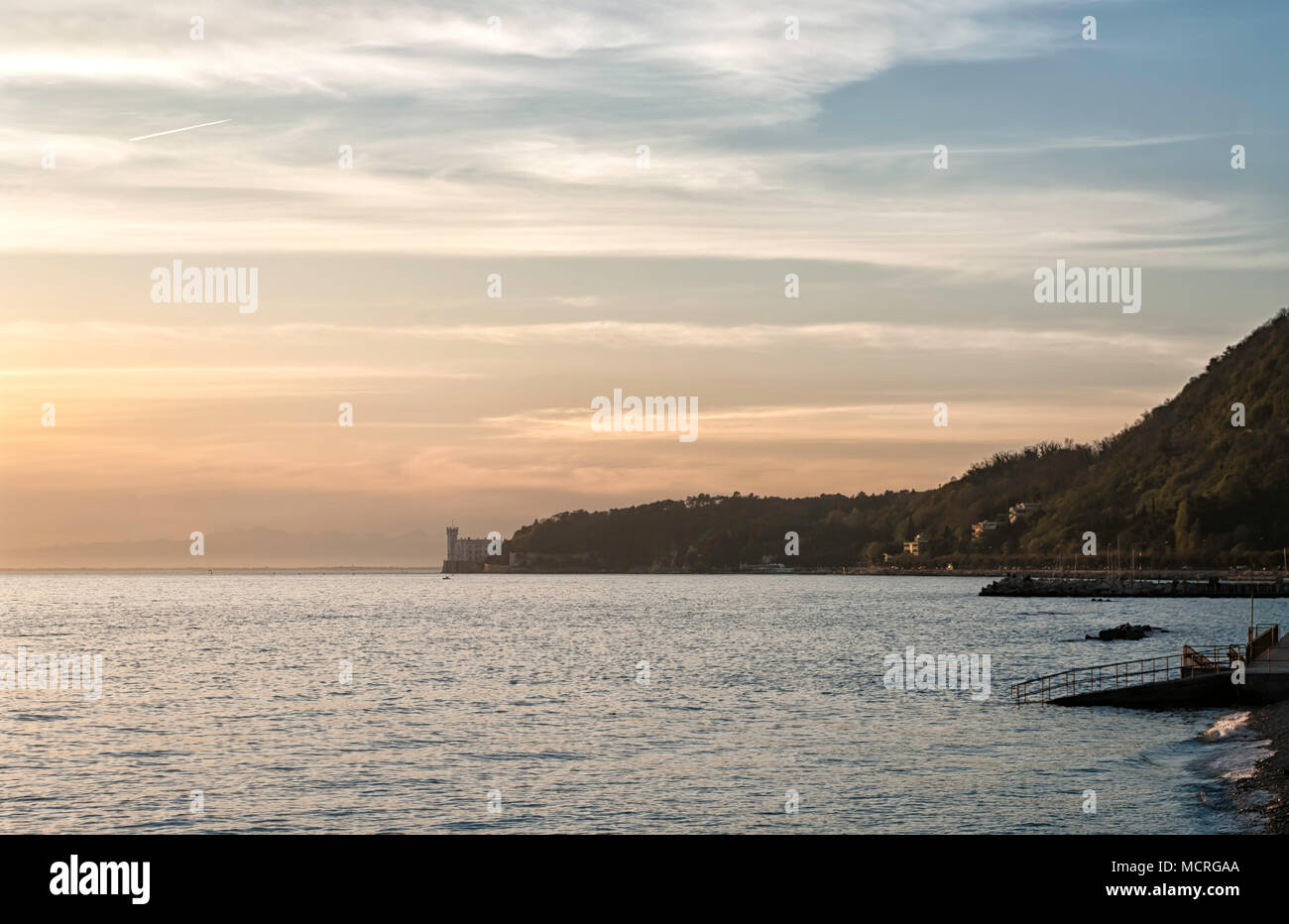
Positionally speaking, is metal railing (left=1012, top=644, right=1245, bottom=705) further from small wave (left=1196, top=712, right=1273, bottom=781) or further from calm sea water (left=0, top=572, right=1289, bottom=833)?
small wave (left=1196, top=712, right=1273, bottom=781)

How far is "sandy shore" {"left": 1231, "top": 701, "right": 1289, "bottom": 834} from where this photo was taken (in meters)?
31.9

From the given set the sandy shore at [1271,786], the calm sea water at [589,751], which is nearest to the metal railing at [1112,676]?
the calm sea water at [589,751]

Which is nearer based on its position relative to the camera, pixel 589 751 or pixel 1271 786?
pixel 1271 786

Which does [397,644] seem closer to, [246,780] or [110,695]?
[110,695]

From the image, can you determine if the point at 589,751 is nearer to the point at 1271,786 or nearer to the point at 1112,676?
the point at 1271,786

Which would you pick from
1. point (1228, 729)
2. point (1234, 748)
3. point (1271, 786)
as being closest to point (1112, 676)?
point (1228, 729)

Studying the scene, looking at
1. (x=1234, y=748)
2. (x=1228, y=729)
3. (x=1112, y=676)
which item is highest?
(x=1234, y=748)

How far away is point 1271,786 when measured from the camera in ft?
119

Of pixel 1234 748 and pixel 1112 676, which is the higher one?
pixel 1234 748

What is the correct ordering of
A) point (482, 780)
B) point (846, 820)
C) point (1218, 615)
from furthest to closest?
point (1218, 615) < point (482, 780) < point (846, 820)

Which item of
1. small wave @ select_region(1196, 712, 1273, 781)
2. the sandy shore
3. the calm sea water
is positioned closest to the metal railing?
the calm sea water
